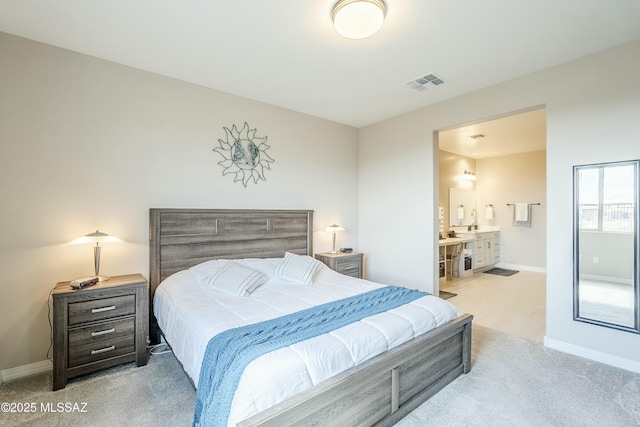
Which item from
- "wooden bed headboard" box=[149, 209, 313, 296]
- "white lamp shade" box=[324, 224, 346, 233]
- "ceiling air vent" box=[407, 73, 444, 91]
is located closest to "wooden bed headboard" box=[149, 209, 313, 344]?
"wooden bed headboard" box=[149, 209, 313, 296]

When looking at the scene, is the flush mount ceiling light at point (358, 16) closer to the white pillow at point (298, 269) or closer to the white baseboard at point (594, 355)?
the white pillow at point (298, 269)

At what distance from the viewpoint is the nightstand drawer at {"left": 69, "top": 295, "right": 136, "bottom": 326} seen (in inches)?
92.4

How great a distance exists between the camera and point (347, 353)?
1674 millimetres

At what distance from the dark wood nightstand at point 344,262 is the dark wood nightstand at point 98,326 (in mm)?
2265

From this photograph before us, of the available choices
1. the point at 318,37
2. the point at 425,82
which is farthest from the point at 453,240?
the point at 318,37

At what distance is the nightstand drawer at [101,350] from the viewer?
2.35 meters

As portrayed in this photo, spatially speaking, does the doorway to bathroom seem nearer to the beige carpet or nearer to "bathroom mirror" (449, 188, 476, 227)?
"bathroom mirror" (449, 188, 476, 227)

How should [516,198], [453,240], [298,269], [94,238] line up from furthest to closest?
1. [516,198]
2. [453,240]
3. [298,269]
4. [94,238]

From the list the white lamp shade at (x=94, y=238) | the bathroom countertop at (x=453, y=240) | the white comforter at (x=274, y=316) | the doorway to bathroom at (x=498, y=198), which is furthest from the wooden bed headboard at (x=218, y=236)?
the doorway to bathroom at (x=498, y=198)

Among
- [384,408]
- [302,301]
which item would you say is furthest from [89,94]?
[384,408]

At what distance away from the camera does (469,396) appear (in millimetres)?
2164

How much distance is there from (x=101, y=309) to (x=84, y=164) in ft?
4.50

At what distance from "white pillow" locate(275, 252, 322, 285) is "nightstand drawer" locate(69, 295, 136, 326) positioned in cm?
141

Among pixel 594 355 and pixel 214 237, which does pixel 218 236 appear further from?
pixel 594 355
